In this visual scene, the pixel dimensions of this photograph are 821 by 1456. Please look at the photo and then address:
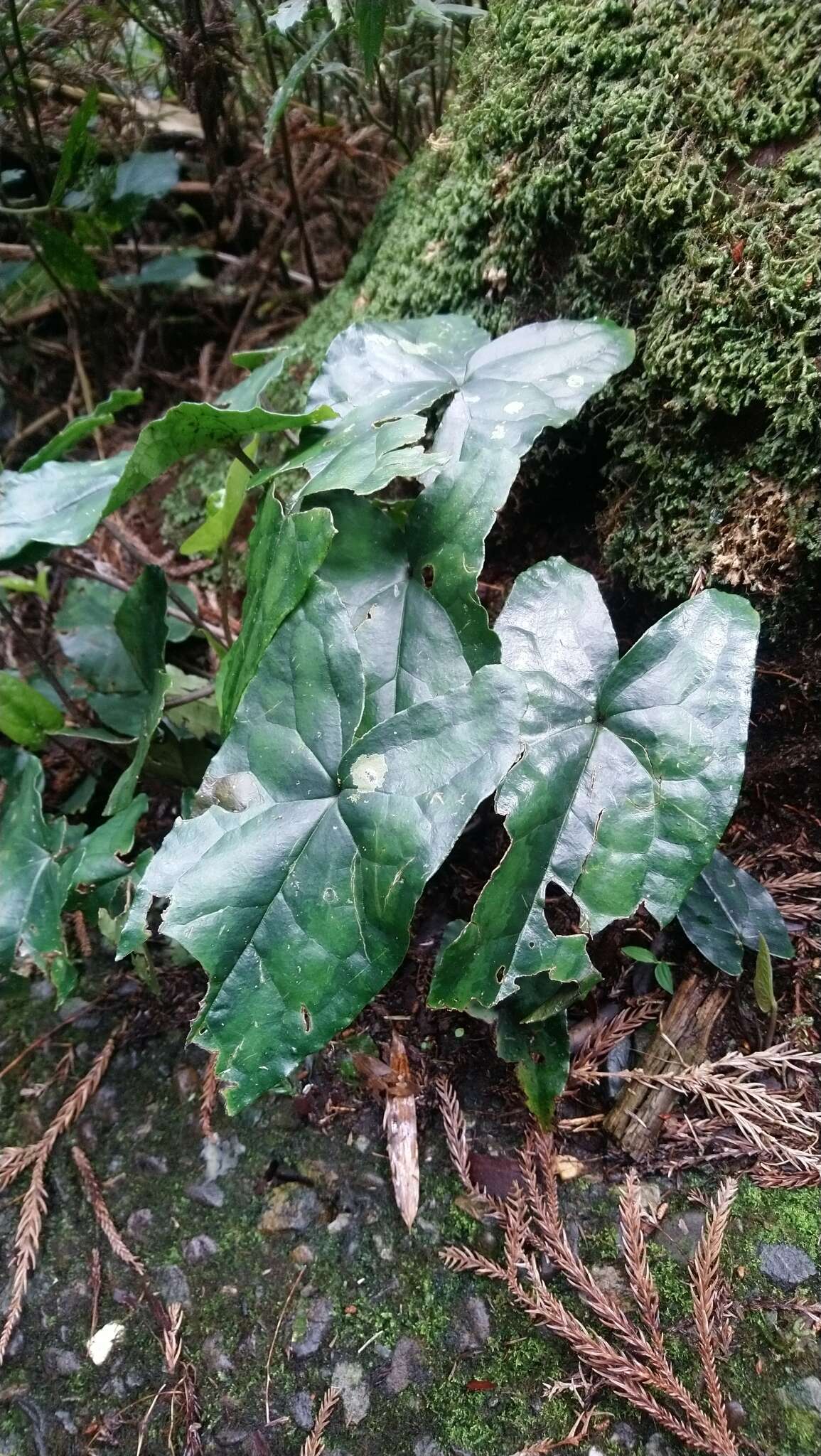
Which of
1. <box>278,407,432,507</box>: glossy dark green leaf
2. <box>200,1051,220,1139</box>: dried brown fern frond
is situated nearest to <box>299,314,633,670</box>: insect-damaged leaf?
<box>278,407,432,507</box>: glossy dark green leaf

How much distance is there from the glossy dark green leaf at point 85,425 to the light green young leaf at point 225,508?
0.66ft

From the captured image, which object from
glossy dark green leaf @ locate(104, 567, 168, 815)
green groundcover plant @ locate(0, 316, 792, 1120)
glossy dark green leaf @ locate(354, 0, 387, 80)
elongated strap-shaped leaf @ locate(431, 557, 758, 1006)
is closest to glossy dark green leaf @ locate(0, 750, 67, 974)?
green groundcover plant @ locate(0, 316, 792, 1120)

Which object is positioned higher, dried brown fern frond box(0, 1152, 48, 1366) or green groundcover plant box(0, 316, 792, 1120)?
green groundcover plant box(0, 316, 792, 1120)

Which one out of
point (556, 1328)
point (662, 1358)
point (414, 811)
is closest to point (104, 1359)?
point (556, 1328)

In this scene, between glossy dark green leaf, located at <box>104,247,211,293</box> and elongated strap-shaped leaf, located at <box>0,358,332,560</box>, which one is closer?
elongated strap-shaped leaf, located at <box>0,358,332,560</box>

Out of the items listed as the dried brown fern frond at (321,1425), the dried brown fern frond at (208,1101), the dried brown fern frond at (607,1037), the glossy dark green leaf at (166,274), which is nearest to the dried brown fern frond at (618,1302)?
the dried brown fern frond at (607,1037)

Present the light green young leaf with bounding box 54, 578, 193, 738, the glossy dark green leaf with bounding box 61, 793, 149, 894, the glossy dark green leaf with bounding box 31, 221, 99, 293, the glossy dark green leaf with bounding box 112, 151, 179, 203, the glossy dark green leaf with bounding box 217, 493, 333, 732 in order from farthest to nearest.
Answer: the glossy dark green leaf with bounding box 112, 151, 179, 203
the glossy dark green leaf with bounding box 31, 221, 99, 293
the light green young leaf with bounding box 54, 578, 193, 738
the glossy dark green leaf with bounding box 61, 793, 149, 894
the glossy dark green leaf with bounding box 217, 493, 333, 732

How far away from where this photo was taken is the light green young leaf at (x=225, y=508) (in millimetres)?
1473

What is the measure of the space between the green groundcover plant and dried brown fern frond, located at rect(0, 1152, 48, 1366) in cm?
33

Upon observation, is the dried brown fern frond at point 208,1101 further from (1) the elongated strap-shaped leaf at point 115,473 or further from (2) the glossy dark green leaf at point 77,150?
(2) the glossy dark green leaf at point 77,150

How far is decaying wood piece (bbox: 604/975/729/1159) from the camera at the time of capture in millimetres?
1195

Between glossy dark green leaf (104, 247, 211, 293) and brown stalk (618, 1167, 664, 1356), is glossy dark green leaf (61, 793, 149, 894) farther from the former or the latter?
glossy dark green leaf (104, 247, 211, 293)

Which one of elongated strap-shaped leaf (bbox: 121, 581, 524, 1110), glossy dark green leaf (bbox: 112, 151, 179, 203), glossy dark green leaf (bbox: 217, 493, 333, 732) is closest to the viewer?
elongated strap-shaped leaf (bbox: 121, 581, 524, 1110)

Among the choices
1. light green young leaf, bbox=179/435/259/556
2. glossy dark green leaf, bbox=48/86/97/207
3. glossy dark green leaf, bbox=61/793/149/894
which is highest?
glossy dark green leaf, bbox=48/86/97/207
